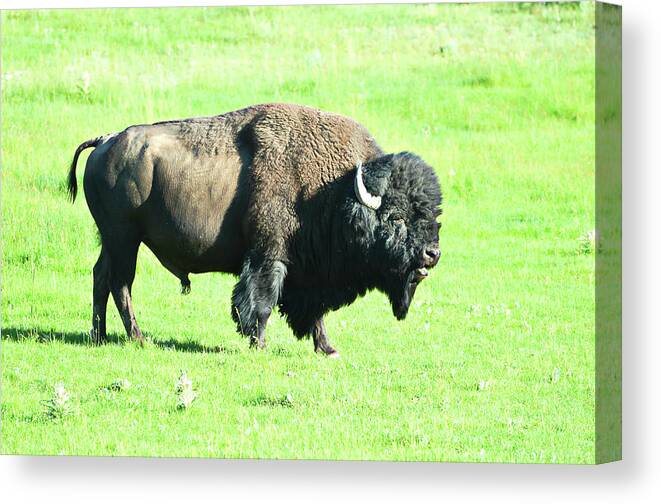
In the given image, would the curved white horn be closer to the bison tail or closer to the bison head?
the bison head

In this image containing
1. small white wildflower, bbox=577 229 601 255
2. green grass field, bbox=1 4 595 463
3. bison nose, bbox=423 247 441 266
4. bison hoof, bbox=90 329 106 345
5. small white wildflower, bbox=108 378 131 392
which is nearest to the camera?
small white wildflower, bbox=577 229 601 255

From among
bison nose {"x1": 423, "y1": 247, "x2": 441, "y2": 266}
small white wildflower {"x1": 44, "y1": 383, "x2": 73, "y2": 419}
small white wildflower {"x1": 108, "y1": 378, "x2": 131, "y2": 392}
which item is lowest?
small white wildflower {"x1": 44, "y1": 383, "x2": 73, "y2": 419}

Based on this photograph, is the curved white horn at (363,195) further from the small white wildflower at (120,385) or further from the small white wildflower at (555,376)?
the small white wildflower at (120,385)

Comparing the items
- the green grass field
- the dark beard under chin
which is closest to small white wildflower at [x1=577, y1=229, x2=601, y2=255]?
the green grass field

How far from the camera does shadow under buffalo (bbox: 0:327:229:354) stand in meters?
10.8

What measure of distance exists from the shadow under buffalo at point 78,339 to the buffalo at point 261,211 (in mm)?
123

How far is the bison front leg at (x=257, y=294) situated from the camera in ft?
35.4

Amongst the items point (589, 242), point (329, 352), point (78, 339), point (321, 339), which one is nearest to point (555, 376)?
point (589, 242)

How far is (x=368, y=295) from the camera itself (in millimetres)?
11992

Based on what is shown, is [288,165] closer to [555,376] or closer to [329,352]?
[329,352]

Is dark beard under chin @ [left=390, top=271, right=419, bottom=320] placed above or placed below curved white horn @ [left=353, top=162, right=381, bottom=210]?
below

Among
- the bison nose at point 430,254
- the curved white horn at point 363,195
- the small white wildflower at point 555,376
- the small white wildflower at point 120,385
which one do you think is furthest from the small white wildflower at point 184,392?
the small white wildflower at point 555,376

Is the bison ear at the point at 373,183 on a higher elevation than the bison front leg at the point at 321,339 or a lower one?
higher

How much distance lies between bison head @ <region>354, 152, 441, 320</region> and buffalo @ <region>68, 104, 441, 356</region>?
11 mm
